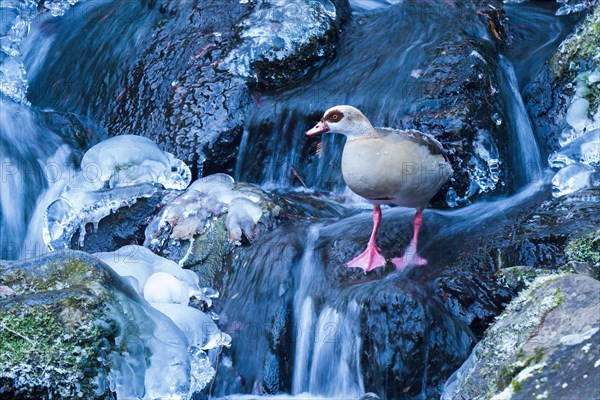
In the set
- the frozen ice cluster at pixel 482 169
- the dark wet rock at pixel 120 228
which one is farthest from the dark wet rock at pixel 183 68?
the frozen ice cluster at pixel 482 169

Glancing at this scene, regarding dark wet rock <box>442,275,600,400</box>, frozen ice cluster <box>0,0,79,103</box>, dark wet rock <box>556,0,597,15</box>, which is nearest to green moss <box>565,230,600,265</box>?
dark wet rock <box>442,275,600,400</box>

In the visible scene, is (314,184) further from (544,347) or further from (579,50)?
(544,347)

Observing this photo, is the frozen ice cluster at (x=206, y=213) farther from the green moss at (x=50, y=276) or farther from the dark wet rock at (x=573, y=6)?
the dark wet rock at (x=573, y=6)

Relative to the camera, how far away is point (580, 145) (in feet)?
23.0

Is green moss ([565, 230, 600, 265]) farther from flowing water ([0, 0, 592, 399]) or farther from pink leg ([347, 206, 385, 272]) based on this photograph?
pink leg ([347, 206, 385, 272])

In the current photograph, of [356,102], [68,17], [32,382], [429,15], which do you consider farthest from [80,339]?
[68,17]

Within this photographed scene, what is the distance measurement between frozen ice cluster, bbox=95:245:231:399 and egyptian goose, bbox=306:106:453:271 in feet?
3.29

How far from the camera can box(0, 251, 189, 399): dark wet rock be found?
3.70 metres

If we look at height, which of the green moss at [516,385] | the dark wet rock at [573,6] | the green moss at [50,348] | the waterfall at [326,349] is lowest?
the waterfall at [326,349]

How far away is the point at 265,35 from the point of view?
25.6ft

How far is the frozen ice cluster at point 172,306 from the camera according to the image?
4406 millimetres

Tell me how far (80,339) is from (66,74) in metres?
5.40

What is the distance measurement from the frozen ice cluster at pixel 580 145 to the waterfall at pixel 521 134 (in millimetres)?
149

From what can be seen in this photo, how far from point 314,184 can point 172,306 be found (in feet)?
7.74
